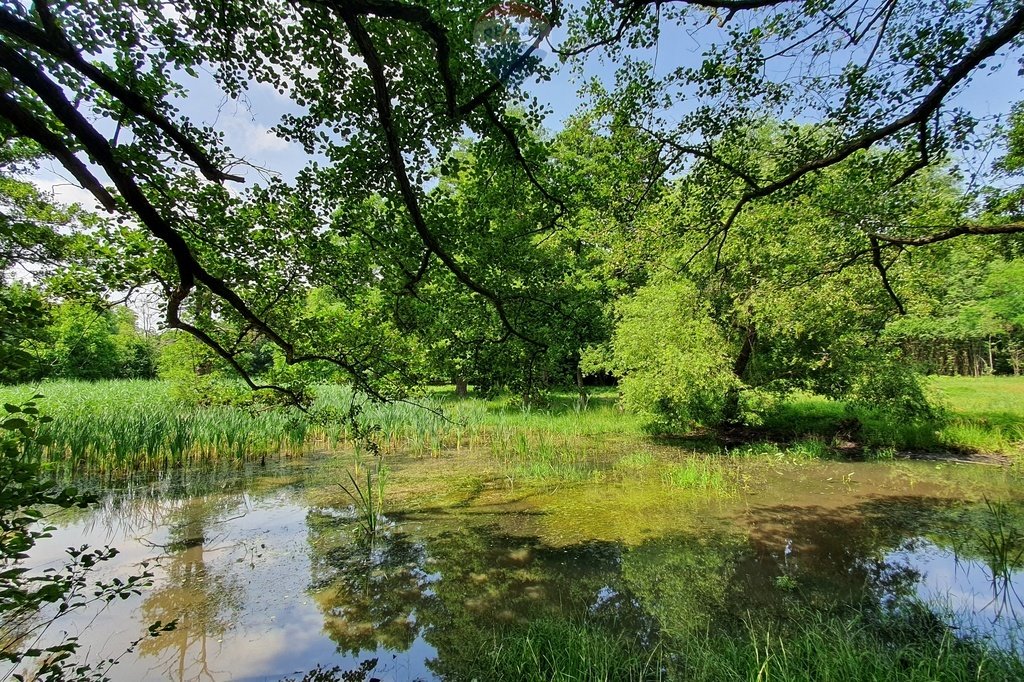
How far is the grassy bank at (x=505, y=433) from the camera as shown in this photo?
26.7 ft

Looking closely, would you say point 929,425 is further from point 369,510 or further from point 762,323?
point 369,510

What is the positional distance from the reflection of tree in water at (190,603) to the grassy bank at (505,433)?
1829 mm

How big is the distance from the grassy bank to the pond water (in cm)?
100

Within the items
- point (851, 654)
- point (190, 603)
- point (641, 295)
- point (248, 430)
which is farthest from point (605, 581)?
point (641, 295)

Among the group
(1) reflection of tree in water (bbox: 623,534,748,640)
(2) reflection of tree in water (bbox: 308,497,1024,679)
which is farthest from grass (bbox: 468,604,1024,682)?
(1) reflection of tree in water (bbox: 623,534,748,640)

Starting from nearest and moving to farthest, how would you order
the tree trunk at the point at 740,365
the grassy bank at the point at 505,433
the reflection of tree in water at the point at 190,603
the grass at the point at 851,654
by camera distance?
the grass at the point at 851,654 → the reflection of tree in water at the point at 190,603 → the grassy bank at the point at 505,433 → the tree trunk at the point at 740,365

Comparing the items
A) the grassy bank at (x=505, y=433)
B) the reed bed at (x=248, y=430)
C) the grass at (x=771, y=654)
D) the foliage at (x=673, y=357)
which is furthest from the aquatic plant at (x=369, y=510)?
the foliage at (x=673, y=357)

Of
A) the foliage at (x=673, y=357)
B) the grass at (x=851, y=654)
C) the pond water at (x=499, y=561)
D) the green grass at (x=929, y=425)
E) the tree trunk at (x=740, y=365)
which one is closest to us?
the grass at (x=851, y=654)

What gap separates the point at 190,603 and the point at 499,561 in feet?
9.12

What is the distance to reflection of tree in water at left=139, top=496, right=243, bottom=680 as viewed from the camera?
3.54 metres

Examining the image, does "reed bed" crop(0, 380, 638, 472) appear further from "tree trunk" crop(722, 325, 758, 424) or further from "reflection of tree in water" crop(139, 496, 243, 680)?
"tree trunk" crop(722, 325, 758, 424)

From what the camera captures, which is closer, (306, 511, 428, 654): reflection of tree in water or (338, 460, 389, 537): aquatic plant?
(306, 511, 428, 654): reflection of tree in water

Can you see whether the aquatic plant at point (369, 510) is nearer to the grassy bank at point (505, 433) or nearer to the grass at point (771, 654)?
the grassy bank at point (505, 433)

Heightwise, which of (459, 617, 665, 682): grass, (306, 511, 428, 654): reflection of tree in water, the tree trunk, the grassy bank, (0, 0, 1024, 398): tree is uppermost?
(0, 0, 1024, 398): tree
